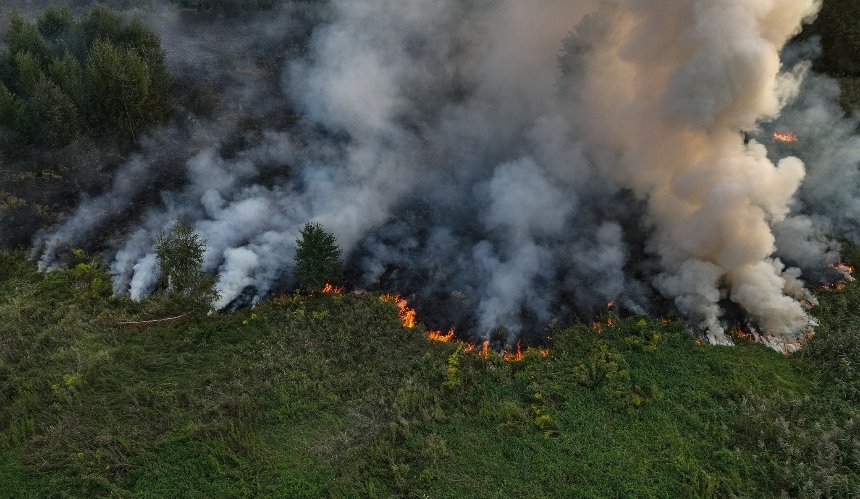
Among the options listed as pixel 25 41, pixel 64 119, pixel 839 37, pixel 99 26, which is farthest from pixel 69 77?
pixel 839 37

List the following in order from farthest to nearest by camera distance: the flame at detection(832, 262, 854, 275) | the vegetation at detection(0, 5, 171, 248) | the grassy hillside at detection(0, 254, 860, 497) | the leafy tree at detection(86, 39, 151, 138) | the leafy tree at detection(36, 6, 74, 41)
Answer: the leafy tree at detection(36, 6, 74, 41) → the leafy tree at detection(86, 39, 151, 138) → the vegetation at detection(0, 5, 171, 248) → the flame at detection(832, 262, 854, 275) → the grassy hillside at detection(0, 254, 860, 497)

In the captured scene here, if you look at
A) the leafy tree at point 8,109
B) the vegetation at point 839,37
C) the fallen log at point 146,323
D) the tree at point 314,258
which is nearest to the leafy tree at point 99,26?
the leafy tree at point 8,109

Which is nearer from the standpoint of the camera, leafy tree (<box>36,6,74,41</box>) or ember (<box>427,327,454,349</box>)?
ember (<box>427,327,454,349</box>)

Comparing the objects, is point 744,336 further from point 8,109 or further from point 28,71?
point 28,71

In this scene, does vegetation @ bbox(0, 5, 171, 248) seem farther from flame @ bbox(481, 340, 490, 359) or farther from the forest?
flame @ bbox(481, 340, 490, 359)

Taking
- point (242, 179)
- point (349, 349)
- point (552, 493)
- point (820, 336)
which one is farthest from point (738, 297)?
point (242, 179)

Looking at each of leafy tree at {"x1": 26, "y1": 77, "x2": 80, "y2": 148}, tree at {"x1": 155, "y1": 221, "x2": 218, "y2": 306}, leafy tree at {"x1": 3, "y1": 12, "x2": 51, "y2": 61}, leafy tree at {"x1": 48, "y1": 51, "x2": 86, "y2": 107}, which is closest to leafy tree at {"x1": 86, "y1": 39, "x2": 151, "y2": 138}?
leafy tree at {"x1": 48, "y1": 51, "x2": 86, "y2": 107}

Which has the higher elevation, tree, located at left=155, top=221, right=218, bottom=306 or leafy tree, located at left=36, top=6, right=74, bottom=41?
leafy tree, located at left=36, top=6, right=74, bottom=41

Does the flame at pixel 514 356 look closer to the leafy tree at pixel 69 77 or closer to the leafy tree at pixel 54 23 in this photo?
the leafy tree at pixel 69 77
